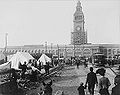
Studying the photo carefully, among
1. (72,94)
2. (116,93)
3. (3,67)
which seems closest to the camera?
(116,93)

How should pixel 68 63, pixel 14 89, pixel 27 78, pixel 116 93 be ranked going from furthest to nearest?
pixel 68 63 → pixel 27 78 → pixel 14 89 → pixel 116 93

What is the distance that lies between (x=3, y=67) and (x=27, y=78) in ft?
9.98

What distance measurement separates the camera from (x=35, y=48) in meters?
129

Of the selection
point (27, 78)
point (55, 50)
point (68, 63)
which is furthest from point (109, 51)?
point (27, 78)

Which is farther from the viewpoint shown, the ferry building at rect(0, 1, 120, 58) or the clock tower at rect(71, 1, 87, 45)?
the clock tower at rect(71, 1, 87, 45)

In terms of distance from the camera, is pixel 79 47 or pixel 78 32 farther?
pixel 78 32

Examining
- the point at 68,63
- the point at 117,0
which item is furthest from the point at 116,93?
the point at 68,63

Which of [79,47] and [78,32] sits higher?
[78,32]

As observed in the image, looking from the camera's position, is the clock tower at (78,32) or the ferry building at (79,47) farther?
the clock tower at (78,32)

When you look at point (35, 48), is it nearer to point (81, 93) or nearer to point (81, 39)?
point (81, 39)

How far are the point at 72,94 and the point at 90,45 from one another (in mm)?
105161

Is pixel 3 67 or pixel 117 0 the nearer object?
pixel 117 0

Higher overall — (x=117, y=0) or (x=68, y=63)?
(x=117, y=0)

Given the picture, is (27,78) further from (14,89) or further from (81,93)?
(81,93)
